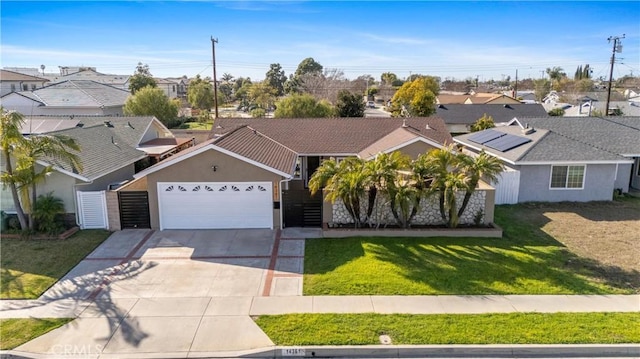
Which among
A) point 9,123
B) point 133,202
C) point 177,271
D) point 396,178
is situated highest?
point 9,123

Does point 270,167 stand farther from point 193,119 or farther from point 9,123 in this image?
point 193,119

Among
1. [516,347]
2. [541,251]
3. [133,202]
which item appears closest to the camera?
[516,347]

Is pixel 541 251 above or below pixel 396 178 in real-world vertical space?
below

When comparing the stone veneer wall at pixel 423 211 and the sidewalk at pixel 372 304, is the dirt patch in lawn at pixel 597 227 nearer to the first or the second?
the stone veneer wall at pixel 423 211

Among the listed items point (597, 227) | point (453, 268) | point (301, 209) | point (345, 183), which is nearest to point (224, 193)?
point (301, 209)

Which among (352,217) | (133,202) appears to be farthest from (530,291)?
(133,202)

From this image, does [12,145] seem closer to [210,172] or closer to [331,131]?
[210,172]
